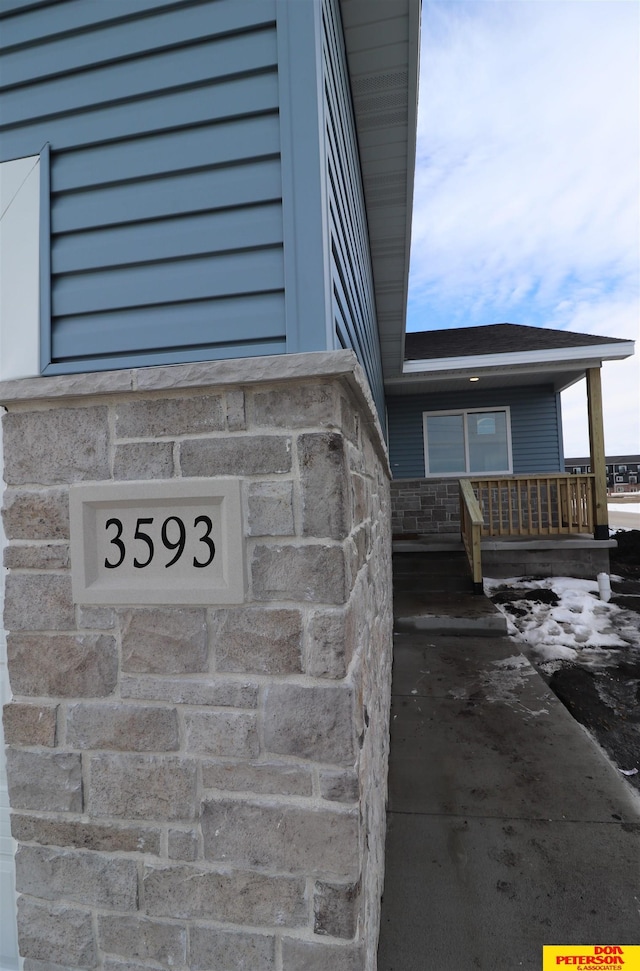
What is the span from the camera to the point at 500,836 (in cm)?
237

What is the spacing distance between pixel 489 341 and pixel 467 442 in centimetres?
221

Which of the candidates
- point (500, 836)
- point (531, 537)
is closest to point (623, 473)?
point (531, 537)

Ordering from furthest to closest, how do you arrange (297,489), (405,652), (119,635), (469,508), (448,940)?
(469,508) → (405,652) → (448,940) → (119,635) → (297,489)

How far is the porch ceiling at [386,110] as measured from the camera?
94.8 inches

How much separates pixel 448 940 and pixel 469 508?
5567 mm

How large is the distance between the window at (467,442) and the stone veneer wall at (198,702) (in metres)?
9.45

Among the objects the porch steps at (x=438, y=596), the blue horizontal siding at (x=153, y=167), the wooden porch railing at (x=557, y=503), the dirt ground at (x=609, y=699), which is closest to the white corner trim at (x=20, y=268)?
the blue horizontal siding at (x=153, y=167)

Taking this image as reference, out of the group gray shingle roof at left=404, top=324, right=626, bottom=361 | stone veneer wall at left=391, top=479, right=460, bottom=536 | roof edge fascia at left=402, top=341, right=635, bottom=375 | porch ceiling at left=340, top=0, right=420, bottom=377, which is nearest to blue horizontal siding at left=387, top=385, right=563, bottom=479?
stone veneer wall at left=391, top=479, right=460, bottom=536

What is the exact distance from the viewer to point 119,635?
59.4 inches

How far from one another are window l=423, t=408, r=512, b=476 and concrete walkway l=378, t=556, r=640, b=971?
284 inches

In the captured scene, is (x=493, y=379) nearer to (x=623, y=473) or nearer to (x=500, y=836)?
(x=500, y=836)

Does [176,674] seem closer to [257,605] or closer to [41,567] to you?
[257,605]

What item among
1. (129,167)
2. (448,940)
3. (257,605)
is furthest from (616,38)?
(448,940)
